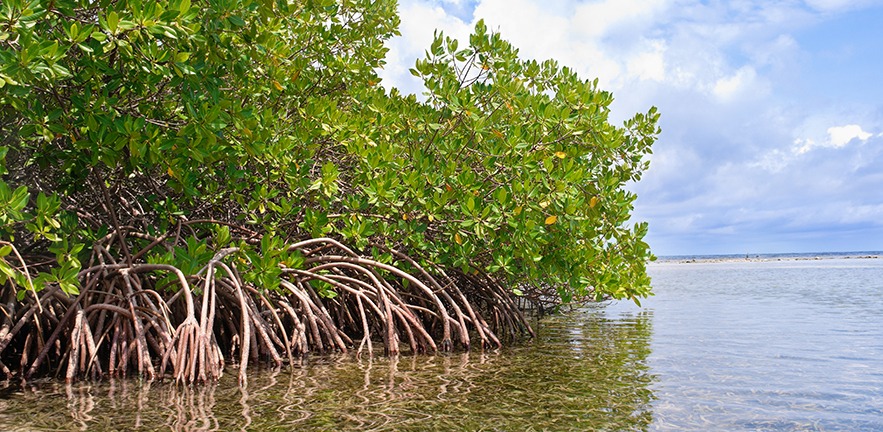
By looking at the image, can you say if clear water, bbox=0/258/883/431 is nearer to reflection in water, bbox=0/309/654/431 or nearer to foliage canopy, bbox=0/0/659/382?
reflection in water, bbox=0/309/654/431

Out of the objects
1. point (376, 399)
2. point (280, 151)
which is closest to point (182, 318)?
point (280, 151)

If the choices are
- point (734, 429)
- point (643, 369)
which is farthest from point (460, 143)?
point (734, 429)

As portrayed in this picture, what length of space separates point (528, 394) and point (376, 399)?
91 cm

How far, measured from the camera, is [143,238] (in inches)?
209

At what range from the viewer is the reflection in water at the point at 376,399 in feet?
11.5

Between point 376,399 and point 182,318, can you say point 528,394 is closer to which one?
point 376,399

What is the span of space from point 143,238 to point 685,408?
3.97 meters

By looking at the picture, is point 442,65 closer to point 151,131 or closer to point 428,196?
point 428,196

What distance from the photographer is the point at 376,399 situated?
13.3 feet

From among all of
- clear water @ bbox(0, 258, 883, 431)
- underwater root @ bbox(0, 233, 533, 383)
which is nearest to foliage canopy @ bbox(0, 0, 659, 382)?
underwater root @ bbox(0, 233, 533, 383)

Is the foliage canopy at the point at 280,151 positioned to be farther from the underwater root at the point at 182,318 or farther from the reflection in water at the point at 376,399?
the reflection in water at the point at 376,399

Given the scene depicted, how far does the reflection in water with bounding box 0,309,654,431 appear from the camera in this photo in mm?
3496

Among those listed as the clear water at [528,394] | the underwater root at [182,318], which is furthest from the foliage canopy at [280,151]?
the clear water at [528,394]

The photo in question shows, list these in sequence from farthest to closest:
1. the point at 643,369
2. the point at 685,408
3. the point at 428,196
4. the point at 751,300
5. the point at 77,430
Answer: the point at 751,300 < the point at 428,196 < the point at 643,369 < the point at 685,408 < the point at 77,430
